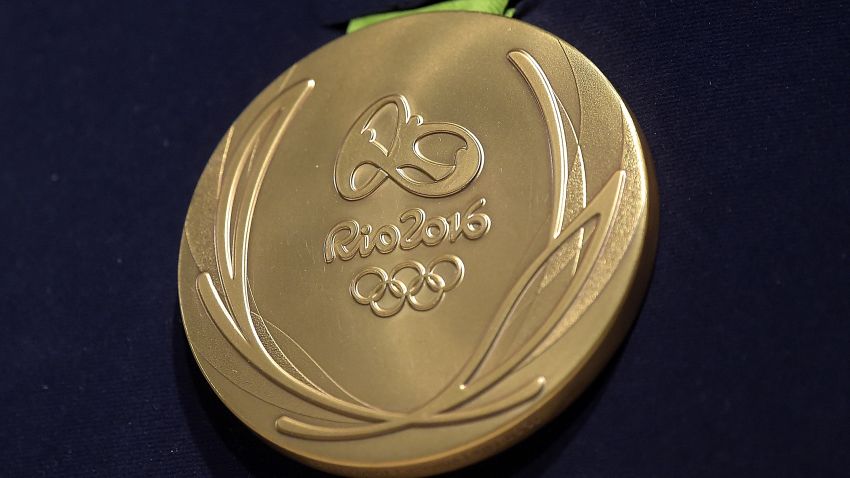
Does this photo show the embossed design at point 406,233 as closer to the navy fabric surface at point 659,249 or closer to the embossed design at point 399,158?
the embossed design at point 399,158

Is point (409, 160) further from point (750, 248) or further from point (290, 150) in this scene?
point (750, 248)

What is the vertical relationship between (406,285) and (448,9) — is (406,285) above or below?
below

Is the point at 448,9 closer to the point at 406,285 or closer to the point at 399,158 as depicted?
the point at 399,158

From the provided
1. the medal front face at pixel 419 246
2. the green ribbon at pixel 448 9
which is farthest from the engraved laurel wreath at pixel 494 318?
the green ribbon at pixel 448 9

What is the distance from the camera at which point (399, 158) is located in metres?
0.70

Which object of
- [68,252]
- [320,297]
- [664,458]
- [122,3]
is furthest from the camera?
[122,3]

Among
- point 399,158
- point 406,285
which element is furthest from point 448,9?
point 406,285

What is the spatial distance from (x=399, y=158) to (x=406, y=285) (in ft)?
0.34

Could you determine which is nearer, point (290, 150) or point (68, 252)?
point (290, 150)

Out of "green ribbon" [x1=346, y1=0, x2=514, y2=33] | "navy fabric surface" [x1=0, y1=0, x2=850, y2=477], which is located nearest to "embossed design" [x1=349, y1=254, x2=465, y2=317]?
"navy fabric surface" [x1=0, y1=0, x2=850, y2=477]

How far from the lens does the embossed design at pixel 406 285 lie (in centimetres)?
64

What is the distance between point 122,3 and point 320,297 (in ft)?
1.63

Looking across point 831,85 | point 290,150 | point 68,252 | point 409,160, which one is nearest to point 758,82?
point 831,85

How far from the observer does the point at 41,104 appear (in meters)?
0.96
